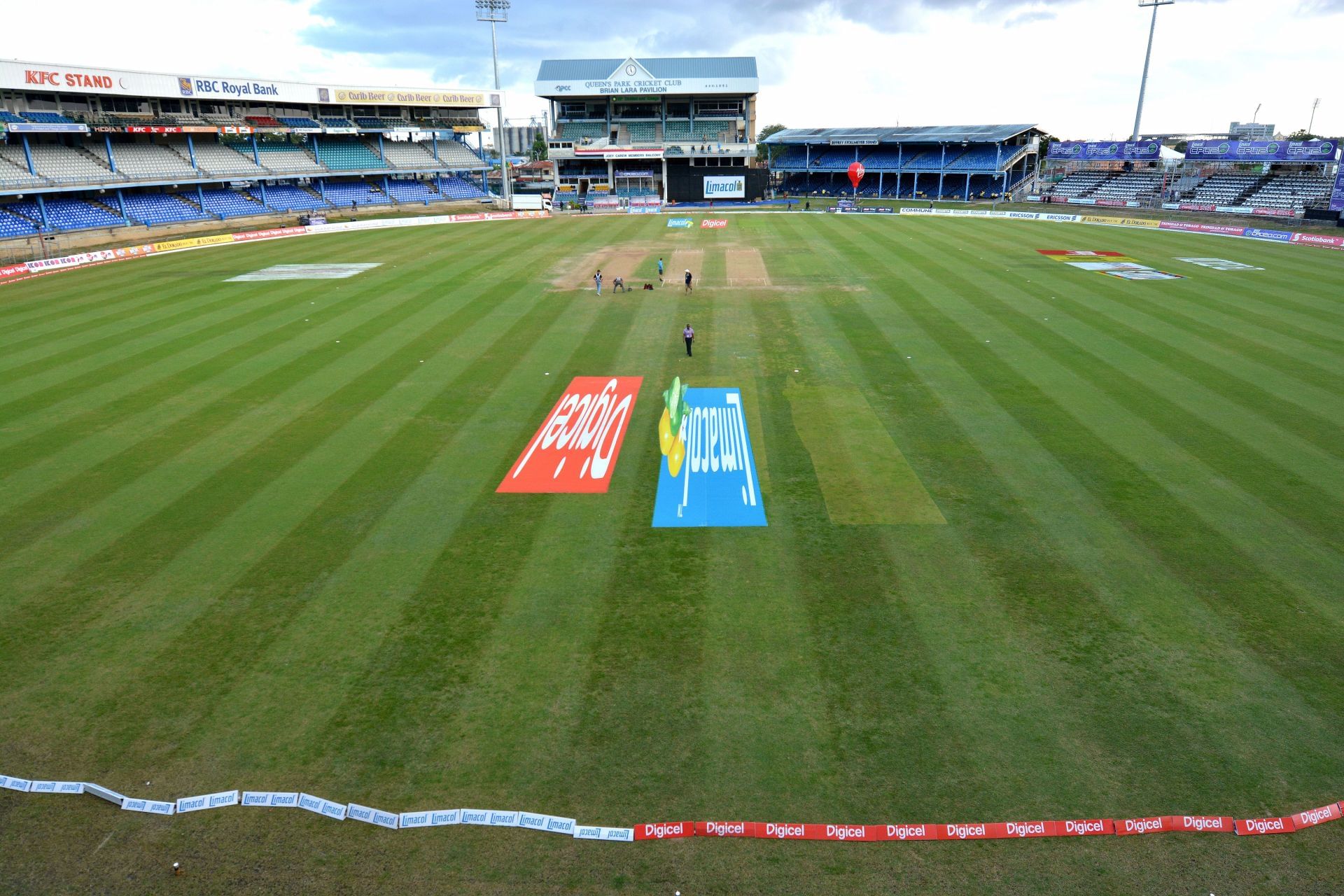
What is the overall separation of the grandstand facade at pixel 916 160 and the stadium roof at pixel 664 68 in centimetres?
1123

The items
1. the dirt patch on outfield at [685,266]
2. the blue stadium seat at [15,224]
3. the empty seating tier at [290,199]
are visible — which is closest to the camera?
the dirt patch on outfield at [685,266]

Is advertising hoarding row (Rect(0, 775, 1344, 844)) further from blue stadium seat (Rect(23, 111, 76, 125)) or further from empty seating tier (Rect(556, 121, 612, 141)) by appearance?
empty seating tier (Rect(556, 121, 612, 141))

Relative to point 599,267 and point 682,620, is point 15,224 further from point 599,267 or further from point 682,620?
point 682,620

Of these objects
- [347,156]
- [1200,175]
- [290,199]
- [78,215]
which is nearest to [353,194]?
[347,156]

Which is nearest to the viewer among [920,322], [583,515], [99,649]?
[99,649]

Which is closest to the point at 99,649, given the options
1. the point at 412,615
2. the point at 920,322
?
the point at 412,615

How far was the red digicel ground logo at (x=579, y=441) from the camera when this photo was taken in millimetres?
18438

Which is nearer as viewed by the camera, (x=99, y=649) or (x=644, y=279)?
(x=99, y=649)

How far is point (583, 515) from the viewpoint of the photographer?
1677 centimetres

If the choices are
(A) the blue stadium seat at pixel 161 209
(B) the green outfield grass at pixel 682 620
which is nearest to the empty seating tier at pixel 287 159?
(A) the blue stadium seat at pixel 161 209

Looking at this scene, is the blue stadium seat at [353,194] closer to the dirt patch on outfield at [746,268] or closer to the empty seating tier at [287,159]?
the empty seating tier at [287,159]

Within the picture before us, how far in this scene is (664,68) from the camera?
108 m

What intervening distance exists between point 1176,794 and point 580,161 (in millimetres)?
111548

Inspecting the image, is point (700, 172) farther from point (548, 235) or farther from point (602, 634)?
point (602, 634)
